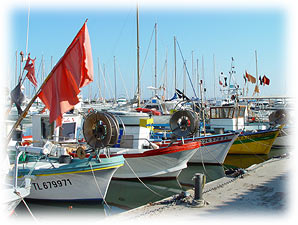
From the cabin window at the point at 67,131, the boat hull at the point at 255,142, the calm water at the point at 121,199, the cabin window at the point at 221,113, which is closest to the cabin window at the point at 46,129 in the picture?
the cabin window at the point at 67,131

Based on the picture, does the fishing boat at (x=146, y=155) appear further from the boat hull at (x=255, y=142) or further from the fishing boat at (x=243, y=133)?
the boat hull at (x=255, y=142)

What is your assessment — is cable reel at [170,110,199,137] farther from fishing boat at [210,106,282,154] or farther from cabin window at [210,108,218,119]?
cabin window at [210,108,218,119]

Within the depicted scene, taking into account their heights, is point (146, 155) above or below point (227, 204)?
above

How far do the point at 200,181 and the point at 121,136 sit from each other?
6754 mm

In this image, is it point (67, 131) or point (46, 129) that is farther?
point (67, 131)

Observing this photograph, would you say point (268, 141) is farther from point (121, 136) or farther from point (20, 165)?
point (20, 165)

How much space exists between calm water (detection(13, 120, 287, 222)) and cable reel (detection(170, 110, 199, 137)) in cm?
227

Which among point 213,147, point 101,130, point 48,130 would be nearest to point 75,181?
point 101,130

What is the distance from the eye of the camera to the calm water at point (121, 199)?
10.3 meters

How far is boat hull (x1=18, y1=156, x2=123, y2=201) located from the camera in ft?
33.2

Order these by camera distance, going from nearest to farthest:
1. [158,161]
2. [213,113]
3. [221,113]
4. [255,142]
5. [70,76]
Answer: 1. [70,76]
2. [158,161]
3. [255,142]
4. [221,113]
5. [213,113]

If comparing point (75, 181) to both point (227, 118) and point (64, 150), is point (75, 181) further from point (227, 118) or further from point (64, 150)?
point (227, 118)

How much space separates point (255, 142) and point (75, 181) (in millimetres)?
13604

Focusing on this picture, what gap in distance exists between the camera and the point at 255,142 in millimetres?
20422
